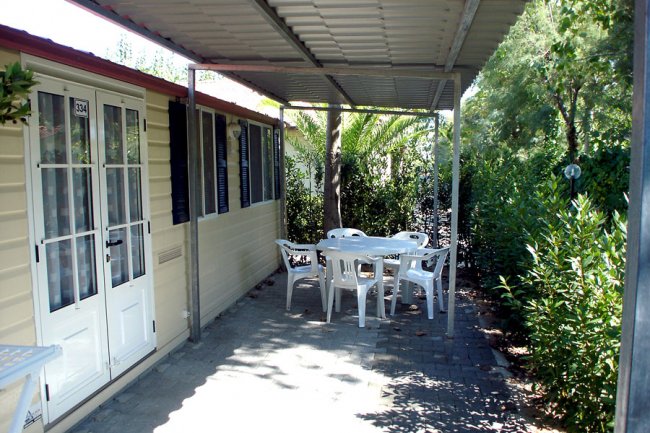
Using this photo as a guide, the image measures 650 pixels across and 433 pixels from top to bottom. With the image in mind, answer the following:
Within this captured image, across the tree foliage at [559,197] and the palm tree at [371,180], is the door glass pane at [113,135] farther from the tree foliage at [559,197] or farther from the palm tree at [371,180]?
the palm tree at [371,180]

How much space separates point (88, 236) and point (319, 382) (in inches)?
88.1

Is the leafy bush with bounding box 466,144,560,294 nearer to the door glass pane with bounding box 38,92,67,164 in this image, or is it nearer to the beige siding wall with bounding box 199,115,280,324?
the beige siding wall with bounding box 199,115,280,324

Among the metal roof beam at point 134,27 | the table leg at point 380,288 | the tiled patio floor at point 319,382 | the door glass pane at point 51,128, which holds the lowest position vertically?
the tiled patio floor at point 319,382

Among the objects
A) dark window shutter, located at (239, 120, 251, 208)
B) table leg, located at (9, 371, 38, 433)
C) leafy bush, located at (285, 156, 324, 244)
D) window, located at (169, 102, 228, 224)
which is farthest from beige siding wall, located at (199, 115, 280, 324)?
table leg, located at (9, 371, 38, 433)

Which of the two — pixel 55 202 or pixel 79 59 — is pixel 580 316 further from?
pixel 79 59

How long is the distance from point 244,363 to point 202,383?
1.82 feet

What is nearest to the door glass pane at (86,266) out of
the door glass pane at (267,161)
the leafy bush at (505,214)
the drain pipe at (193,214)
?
the drain pipe at (193,214)

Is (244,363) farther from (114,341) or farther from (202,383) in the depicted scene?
(114,341)

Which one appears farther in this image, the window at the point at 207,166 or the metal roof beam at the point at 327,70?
the window at the point at 207,166

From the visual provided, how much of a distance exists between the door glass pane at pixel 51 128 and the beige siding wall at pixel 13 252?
0.24 meters

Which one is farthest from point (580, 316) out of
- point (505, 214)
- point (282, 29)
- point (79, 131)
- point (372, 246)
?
point (372, 246)

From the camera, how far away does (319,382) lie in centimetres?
459

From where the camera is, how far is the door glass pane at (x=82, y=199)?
12.3 ft

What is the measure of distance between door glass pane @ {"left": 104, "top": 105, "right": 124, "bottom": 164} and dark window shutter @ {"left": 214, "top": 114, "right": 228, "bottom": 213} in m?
2.08
